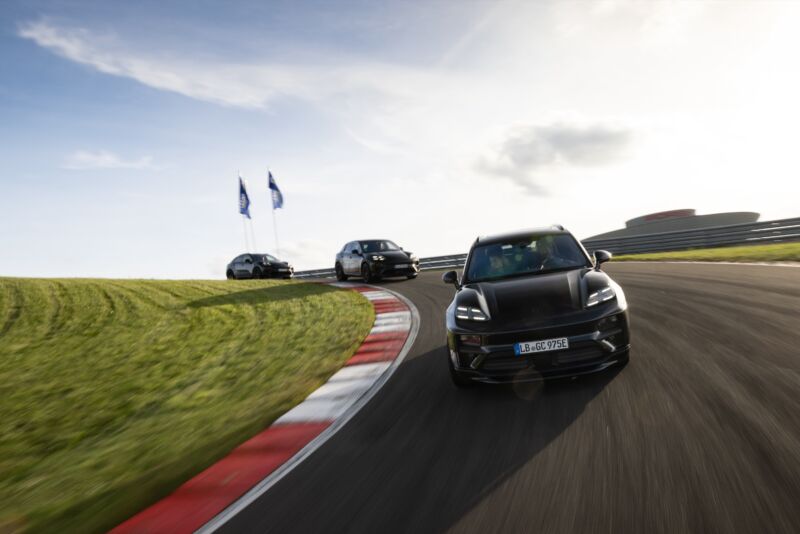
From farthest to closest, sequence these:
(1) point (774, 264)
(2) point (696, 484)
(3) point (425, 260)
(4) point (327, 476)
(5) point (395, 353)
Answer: (3) point (425, 260) → (1) point (774, 264) → (5) point (395, 353) → (4) point (327, 476) → (2) point (696, 484)

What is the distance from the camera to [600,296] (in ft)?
16.2

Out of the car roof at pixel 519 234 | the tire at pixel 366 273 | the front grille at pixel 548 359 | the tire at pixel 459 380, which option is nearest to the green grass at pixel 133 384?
the tire at pixel 459 380

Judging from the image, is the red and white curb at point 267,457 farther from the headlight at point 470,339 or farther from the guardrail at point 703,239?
the guardrail at point 703,239

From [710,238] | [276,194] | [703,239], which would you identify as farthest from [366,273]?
[276,194]

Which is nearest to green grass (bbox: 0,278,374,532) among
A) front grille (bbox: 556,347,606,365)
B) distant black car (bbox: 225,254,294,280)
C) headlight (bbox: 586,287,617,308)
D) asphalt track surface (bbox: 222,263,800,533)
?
asphalt track surface (bbox: 222,263,800,533)

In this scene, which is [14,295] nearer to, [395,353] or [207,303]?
[207,303]

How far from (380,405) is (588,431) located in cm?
201

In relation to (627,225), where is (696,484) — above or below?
below

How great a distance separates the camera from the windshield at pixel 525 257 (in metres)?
5.98

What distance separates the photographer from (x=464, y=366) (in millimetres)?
4922

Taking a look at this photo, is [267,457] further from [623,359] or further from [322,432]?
[623,359]

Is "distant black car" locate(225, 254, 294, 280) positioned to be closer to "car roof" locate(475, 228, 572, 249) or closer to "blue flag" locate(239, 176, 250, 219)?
"blue flag" locate(239, 176, 250, 219)

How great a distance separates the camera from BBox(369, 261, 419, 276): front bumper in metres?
19.0

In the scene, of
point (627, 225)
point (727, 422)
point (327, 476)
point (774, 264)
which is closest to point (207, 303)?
point (327, 476)
